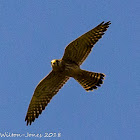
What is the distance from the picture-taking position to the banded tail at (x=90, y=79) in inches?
482

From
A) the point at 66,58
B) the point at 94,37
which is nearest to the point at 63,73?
the point at 66,58

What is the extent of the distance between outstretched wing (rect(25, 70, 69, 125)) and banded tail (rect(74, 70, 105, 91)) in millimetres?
655

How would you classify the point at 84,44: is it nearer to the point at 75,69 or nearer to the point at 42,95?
the point at 75,69

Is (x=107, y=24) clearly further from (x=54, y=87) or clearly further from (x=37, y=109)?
(x=37, y=109)

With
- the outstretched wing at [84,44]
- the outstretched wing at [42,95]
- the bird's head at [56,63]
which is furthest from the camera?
the outstretched wing at [42,95]

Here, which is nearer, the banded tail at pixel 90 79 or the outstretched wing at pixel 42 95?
the banded tail at pixel 90 79

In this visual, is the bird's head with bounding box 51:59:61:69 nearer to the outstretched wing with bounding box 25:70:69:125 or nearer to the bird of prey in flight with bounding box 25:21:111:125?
the bird of prey in flight with bounding box 25:21:111:125

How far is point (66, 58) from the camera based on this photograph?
Answer: 1223cm

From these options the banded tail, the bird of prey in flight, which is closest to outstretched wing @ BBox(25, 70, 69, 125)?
the bird of prey in flight

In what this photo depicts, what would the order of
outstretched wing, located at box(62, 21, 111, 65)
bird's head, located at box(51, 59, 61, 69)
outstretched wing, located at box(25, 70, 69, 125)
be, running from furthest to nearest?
1. outstretched wing, located at box(25, 70, 69, 125)
2. bird's head, located at box(51, 59, 61, 69)
3. outstretched wing, located at box(62, 21, 111, 65)

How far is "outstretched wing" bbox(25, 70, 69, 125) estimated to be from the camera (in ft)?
42.0

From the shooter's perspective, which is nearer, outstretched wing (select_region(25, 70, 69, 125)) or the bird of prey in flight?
the bird of prey in flight

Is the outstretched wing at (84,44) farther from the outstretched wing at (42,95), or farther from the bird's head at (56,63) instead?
→ the outstretched wing at (42,95)

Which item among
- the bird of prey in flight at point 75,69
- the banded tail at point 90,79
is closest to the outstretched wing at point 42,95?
the bird of prey in flight at point 75,69
